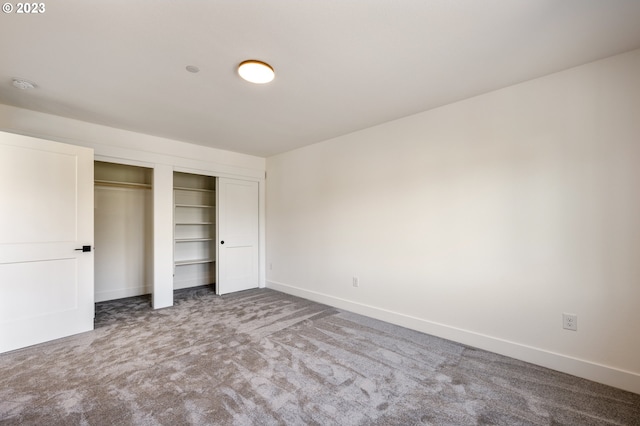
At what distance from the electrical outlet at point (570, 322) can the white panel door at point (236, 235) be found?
4.33 meters

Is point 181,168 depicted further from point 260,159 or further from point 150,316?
point 150,316

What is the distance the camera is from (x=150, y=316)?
11.7ft

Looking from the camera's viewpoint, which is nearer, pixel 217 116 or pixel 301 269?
pixel 217 116

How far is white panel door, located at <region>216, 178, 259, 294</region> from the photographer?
4.68 meters

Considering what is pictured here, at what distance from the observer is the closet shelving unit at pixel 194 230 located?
502cm

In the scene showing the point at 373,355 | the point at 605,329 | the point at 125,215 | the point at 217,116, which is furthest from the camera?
the point at 125,215

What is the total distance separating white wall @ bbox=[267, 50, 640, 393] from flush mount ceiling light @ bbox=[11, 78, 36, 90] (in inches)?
130

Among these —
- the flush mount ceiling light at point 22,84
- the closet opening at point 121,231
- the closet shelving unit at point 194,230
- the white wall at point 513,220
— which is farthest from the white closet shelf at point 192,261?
the flush mount ceiling light at point 22,84

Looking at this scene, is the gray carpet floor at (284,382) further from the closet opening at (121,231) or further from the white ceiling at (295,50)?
the white ceiling at (295,50)

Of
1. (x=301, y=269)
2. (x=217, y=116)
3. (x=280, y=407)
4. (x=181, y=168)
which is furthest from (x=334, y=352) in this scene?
(x=181, y=168)

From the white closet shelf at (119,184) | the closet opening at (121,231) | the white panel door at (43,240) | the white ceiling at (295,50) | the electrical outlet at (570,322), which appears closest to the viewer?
the white ceiling at (295,50)

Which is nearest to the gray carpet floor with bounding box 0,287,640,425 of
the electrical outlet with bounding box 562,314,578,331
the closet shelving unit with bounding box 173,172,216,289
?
the electrical outlet with bounding box 562,314,578,331

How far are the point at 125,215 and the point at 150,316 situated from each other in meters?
1.89

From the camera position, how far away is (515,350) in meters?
2.46
